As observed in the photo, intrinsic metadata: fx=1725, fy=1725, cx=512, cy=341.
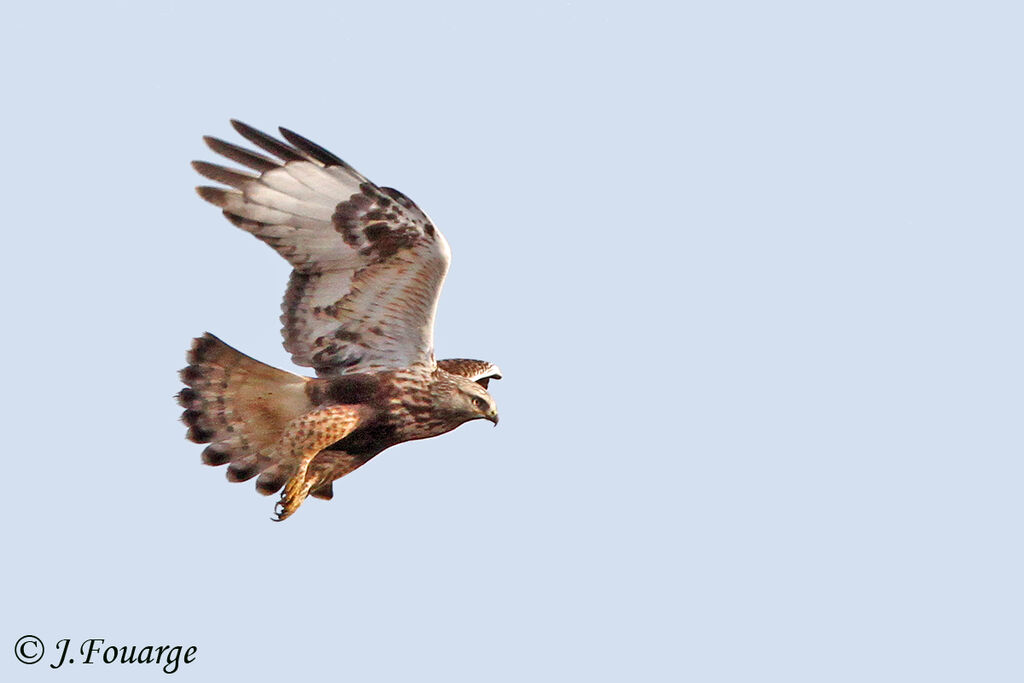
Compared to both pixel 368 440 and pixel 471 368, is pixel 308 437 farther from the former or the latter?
pixel 471 368

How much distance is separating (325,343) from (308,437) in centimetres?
66

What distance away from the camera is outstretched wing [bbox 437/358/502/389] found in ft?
36.3

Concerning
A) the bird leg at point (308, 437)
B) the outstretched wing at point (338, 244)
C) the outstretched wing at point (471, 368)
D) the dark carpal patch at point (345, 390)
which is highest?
the outstretched wing at point (338, 244)

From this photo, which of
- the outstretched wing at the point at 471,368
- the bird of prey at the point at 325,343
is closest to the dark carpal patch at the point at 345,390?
Result: the bird of prey at the point at 325,343

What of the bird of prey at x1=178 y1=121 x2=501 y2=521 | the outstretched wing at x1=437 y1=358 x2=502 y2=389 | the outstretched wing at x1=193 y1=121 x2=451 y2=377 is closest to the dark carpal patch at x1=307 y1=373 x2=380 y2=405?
the bird of prey at x1=178 y1=121 x2=501 y2=521

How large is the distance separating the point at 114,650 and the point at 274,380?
1999 mm

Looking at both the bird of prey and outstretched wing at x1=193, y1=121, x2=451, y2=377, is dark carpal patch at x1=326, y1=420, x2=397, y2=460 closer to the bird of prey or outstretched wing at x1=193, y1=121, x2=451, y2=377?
the bird of prey

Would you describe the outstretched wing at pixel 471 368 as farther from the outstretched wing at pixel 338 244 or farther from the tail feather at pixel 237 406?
the tail feather at pixel 237 406

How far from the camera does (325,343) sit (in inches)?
419

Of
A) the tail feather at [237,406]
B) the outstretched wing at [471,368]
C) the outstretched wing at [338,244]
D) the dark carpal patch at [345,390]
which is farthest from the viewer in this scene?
the outstretched wing at [471,368]

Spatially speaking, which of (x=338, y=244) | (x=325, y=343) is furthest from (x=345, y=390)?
(x=338, y=244)

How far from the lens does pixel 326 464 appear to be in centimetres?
1078

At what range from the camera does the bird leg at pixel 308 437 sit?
10.3 meters

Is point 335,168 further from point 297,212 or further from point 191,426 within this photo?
point 191,426
